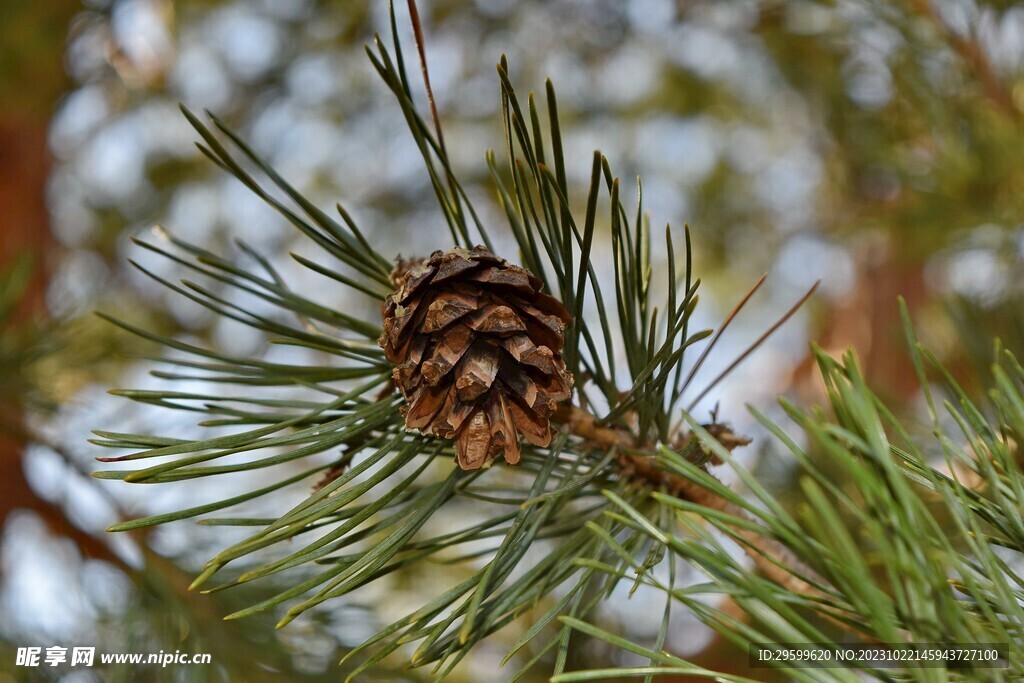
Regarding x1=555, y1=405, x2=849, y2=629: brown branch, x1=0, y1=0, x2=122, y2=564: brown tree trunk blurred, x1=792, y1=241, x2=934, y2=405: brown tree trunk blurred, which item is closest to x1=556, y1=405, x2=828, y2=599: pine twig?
x1=555, y1=405, x2=849, y2=629: brown branch

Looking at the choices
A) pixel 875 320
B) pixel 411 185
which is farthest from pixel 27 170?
pixel 875 320

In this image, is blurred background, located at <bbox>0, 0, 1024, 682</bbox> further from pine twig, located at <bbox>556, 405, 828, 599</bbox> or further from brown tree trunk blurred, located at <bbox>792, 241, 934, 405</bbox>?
pine twig, located at <bbox>556, 405, 828, 599</bbox>

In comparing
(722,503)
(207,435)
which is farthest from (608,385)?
(207,435)

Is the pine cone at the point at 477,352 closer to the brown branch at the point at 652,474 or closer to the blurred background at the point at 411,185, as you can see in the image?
the brown branch at the point at 652,474

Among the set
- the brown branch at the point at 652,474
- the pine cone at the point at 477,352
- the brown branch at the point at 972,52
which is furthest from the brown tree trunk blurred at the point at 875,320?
the pine cone at the point at 477,352

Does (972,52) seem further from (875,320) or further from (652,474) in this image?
(875,320)

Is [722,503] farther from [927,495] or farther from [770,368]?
[770,368]
